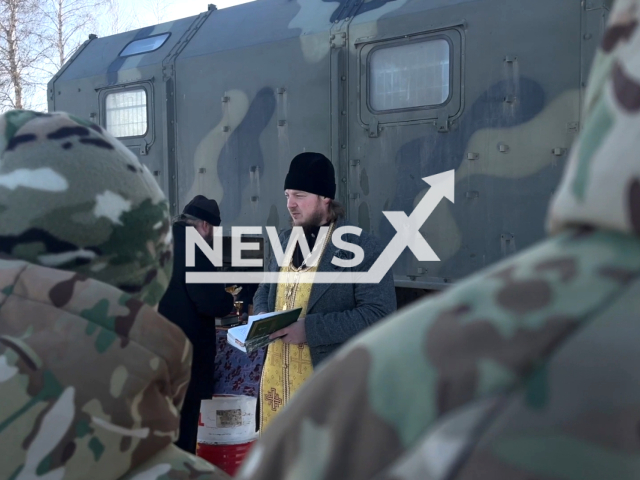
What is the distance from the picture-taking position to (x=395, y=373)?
476 mm

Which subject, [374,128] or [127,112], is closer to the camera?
[374,128]

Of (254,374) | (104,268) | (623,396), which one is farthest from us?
(254,374)

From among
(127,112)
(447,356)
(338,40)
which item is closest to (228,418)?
(338,40)

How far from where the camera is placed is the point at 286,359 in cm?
304

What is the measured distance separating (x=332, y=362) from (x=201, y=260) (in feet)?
10.7

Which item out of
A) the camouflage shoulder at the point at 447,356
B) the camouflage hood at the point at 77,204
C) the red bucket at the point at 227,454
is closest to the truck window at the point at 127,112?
the red bucket at the point at 227,454

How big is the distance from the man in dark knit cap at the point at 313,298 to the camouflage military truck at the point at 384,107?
3.86ft

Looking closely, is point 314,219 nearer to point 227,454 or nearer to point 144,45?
point 227,454

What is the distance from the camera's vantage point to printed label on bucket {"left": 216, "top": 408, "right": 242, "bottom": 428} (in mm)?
3889

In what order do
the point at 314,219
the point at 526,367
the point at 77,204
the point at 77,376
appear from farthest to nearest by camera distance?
the point at 314,219 < the point at 77,204 < the point at 77,376 < the point at 526,367

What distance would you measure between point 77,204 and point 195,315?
9.05ft

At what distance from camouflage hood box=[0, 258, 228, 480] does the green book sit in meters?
1.68

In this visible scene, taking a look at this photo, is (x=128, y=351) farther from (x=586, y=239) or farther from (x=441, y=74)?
(x=441, y=74)

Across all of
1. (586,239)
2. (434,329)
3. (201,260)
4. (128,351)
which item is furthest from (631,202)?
(201,260)
